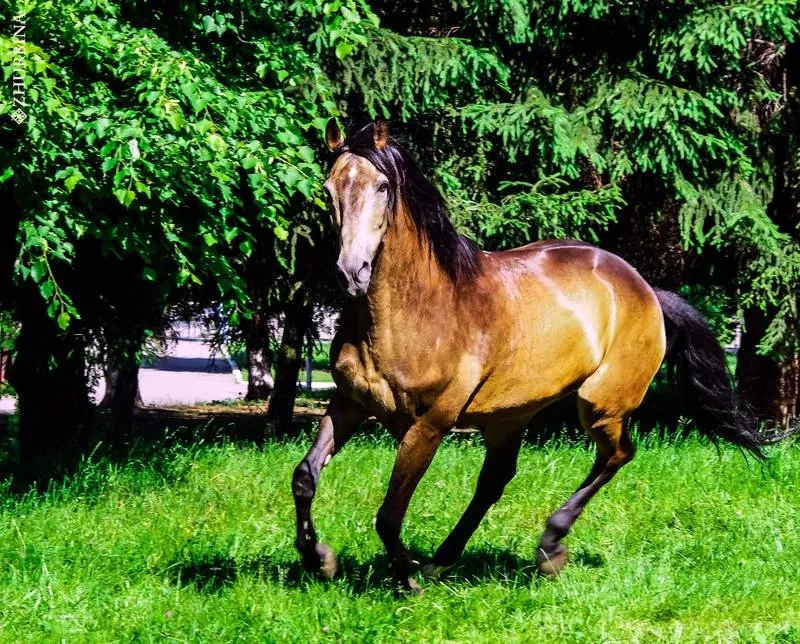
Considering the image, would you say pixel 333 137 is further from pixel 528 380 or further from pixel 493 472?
pixel 493 472

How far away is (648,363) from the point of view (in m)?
6.45

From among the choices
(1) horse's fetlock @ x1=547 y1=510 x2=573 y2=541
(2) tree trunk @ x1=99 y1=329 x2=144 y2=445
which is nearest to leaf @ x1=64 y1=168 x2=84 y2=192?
(2) tree trunk @ x1=99 y1=329 x2=144 y2=445

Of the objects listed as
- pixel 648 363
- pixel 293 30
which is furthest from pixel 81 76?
pixel 648 363

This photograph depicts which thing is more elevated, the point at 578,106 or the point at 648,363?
the point at 578,106

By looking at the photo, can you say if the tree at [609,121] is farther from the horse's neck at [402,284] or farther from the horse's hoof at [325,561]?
the horse's hoof at [325,561]

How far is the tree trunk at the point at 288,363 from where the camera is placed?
11.8 meters

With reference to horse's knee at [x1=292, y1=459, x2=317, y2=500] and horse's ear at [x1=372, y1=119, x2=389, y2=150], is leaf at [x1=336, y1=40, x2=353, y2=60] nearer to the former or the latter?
horse's ear at [x1=372, y1=119, x2=389, y2=150]

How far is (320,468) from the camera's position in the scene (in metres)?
5.32

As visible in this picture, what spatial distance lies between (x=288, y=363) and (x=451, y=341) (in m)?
8.20

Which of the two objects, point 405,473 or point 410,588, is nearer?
point 405,473

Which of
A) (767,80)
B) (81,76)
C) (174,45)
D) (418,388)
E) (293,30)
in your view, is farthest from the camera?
(767,80)

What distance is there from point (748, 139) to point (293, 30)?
4918mm

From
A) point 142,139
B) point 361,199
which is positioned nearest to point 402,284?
point 361,199

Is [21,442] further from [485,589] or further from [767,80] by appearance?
[767,80]
